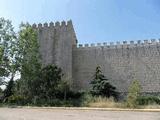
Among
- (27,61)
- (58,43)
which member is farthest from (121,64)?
(27,61)

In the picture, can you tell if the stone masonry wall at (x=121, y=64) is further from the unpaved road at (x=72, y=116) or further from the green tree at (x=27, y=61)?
the unpaved road at (x=72, y=116)

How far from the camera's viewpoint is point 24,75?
28.0 m

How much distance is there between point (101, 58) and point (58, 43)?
5116 mm

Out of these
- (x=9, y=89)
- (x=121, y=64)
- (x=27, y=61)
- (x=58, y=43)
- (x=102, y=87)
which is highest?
(x=58, y=43)

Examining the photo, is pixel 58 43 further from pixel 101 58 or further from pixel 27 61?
pixel 27 61

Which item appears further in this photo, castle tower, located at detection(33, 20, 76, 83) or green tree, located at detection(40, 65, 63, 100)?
castle tower, located at detection(33, 20, 76, 83)

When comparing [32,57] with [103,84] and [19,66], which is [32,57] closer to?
[19,66]

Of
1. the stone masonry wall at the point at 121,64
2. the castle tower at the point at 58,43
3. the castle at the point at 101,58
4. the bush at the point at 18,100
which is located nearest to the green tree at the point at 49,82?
the bush at the point at 18,100

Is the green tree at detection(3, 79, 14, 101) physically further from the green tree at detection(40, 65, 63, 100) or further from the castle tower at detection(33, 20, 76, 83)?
the castle tower at detection(33, 20, 76, 83)

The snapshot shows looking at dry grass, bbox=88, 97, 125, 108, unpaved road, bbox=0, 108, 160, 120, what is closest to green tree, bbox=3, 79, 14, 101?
dry grass, bbox=88, 97, 125, 108

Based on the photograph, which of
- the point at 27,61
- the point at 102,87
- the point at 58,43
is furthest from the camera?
the point at 58,43

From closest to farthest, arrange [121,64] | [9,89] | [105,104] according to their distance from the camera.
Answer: [105,104], [9,89], [121,64]

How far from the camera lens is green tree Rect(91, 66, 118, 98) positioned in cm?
3056

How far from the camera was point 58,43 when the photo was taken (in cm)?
3712
